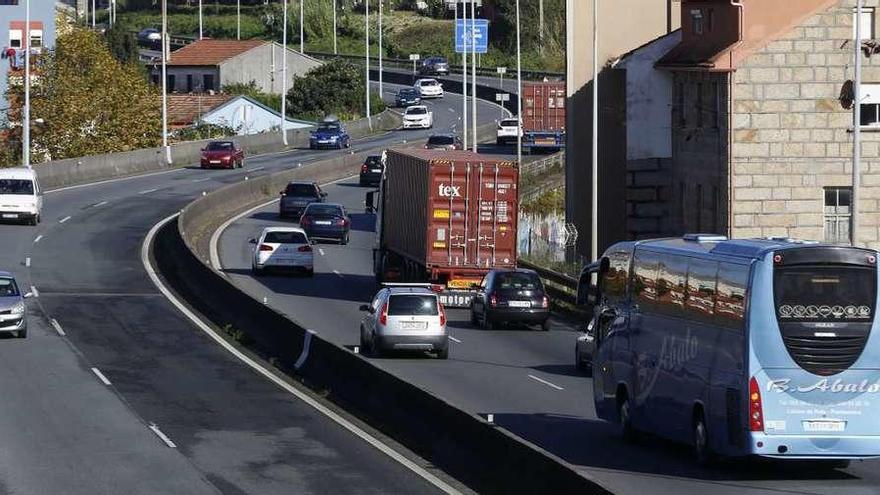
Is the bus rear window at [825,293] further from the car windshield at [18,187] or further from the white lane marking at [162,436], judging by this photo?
the car windshield at [18,187]

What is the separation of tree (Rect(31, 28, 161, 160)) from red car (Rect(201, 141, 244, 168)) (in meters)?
9.75

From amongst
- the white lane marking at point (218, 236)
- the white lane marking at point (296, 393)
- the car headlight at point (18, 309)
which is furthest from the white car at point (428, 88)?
the car headlight at point (18, 309)

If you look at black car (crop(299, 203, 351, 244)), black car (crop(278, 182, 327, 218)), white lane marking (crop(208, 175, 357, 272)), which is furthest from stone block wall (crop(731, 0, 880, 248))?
black car (crop(278, 182, 327, 218))

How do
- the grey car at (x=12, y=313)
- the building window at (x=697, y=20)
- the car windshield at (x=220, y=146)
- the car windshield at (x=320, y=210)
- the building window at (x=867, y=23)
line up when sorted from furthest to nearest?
the car windshield at (x=220, y=146), the car windshield at (x=320, y=210), the building window at (x=697, y=20), the building window at (x=867, y=23), the grey car at (x=12, y=313)

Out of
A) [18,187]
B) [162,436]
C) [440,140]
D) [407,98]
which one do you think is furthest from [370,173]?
[162,436]

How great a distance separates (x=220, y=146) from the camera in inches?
3447

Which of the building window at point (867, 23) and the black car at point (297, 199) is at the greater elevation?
the building window at point (867, 23)

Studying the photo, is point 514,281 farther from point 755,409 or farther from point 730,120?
point 755,409

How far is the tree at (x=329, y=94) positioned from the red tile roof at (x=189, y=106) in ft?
22.9

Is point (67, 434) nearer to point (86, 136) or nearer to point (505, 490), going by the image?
point (505, 490)

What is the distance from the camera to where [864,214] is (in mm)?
48625

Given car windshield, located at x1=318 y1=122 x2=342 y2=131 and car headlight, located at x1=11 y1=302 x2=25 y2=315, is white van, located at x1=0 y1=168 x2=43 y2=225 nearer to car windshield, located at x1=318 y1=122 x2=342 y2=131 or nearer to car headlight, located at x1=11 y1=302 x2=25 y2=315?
car headlight, located at x1=11 y1=302 x2=25 y2=315

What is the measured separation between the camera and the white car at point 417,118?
4417 inches

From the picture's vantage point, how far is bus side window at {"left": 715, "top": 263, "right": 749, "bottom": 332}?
66.5ft
